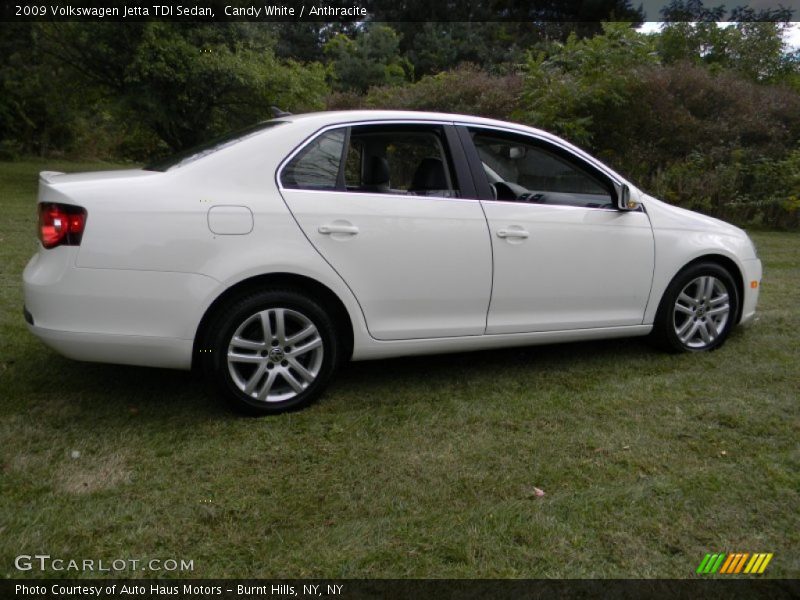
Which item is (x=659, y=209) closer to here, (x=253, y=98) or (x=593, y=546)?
(x=593, y=546)

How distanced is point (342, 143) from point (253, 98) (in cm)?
1650

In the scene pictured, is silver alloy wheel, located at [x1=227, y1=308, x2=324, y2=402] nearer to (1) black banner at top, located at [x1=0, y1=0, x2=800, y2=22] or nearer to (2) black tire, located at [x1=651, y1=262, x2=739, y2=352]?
(2) black tire, located at [x1=651, y1=262, x2=739, y2=352]

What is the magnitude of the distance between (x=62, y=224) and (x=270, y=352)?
1.16 meters

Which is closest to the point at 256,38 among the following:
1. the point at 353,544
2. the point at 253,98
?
the point at 253,98

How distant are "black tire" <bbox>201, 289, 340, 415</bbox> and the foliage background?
9.45m

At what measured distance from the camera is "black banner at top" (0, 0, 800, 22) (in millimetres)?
17266

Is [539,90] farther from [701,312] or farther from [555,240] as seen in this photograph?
[555,240]

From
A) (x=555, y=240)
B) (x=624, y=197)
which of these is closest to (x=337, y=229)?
(x=555, y=240)

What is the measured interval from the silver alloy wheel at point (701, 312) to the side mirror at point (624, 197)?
0.76 m

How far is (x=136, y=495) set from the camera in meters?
2.91

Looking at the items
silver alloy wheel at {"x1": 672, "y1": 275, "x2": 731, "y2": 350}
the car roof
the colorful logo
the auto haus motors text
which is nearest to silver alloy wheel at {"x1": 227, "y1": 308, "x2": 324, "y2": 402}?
the car roof

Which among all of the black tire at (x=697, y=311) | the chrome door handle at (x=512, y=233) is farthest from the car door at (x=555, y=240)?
the black tire at (x=697, y=311)

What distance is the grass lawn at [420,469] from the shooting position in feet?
8.41

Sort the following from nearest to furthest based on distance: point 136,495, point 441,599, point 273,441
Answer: point 441,599
point 136,495
point 273,441
